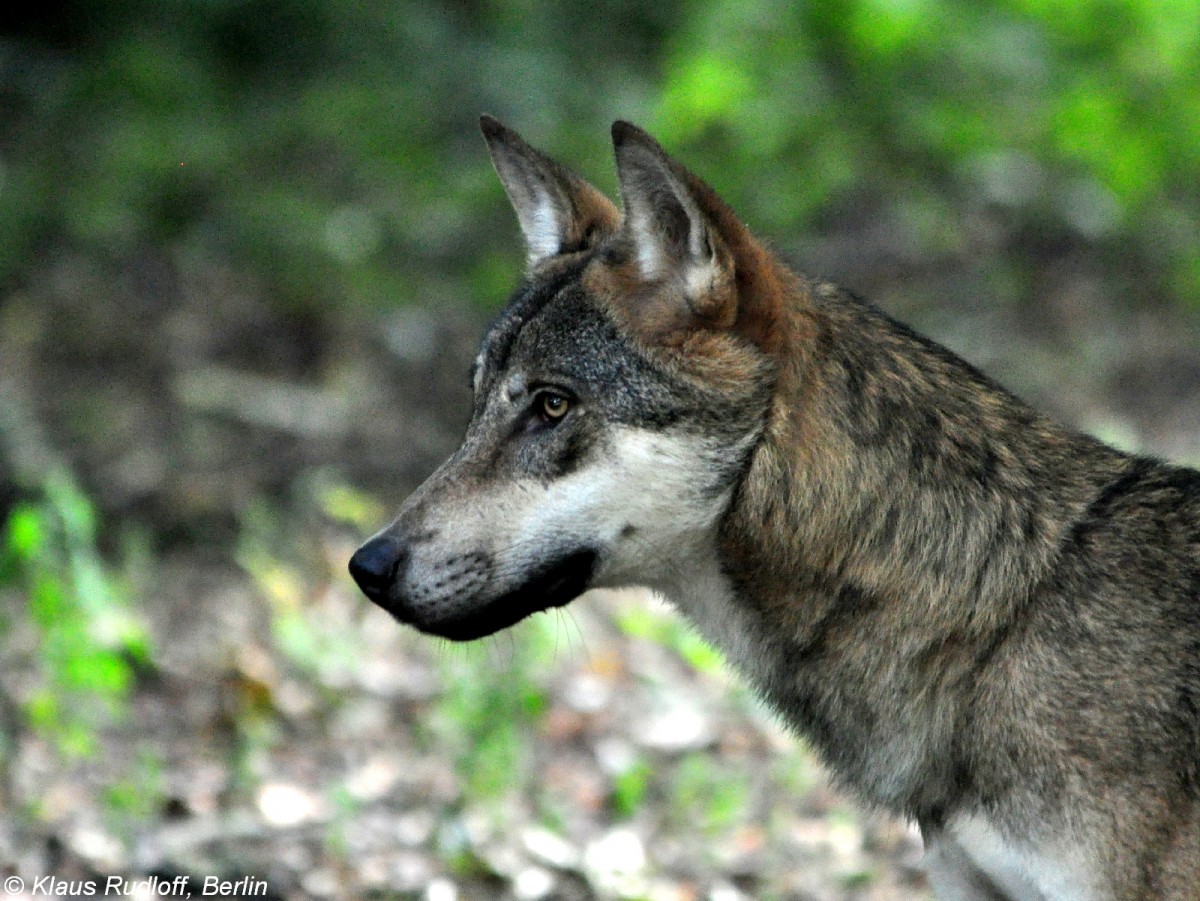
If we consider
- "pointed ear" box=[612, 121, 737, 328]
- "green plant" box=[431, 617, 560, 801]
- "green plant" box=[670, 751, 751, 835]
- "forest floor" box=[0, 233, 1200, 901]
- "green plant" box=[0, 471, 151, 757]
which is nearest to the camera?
"pointed ear" box=[612, 121, 737, 328]

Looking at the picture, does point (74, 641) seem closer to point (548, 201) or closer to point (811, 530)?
point (548, 201)

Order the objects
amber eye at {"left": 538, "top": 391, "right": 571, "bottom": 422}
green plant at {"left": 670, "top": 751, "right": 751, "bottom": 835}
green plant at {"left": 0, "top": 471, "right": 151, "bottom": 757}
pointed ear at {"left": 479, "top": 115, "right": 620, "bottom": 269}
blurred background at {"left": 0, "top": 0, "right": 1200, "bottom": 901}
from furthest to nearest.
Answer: green plant at {"left": 670, "top": 751, "right": 751, "bottom": 835}, blurred background at {"left": 0, "top": 0, "right": 1200, "bottom": 901}, green plant at {"left": 0, "top": 471, "right": 151, "bottom": 757}, pointed ear at {"left": 479, "top": 115, "right": 620, "bottom": 269}, amber eye at {"left": 538, "top": 391, "right": 571, "bottom": 422}

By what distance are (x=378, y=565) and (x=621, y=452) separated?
774 millimetres

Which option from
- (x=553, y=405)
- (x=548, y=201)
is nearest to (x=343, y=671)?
(x=548, y=201)

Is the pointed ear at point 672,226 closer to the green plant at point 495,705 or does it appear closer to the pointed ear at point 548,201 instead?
the pointed ear at point 548,201

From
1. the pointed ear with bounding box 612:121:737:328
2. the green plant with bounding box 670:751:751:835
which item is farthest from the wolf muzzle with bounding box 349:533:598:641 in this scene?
the green plant with bounding box 670:751:751:835

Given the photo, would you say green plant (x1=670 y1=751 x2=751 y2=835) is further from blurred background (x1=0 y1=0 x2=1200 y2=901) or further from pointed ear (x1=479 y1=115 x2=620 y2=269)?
pointed ear (x1=479 y1=115 x2=620 y2=269)

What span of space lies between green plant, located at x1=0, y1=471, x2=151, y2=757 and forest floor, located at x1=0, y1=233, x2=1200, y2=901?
0.10 meters

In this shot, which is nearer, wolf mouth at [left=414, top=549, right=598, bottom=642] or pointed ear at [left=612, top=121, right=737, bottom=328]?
pointed ear at [left=612, top=121, right=737, bottom=328]

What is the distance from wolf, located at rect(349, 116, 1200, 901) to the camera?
4129 millimetres

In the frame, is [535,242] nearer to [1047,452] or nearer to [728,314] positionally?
[728,314]

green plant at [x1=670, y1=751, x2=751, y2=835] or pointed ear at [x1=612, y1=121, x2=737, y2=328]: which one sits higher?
pointed ear at [x1=612, y1=121, x2=737, y2=328]

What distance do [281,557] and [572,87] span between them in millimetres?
6007

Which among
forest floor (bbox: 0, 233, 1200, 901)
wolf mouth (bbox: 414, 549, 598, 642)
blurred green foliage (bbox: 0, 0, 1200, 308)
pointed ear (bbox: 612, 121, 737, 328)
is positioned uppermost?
pointed ear (bbox: 612, 121, 737, 328)
